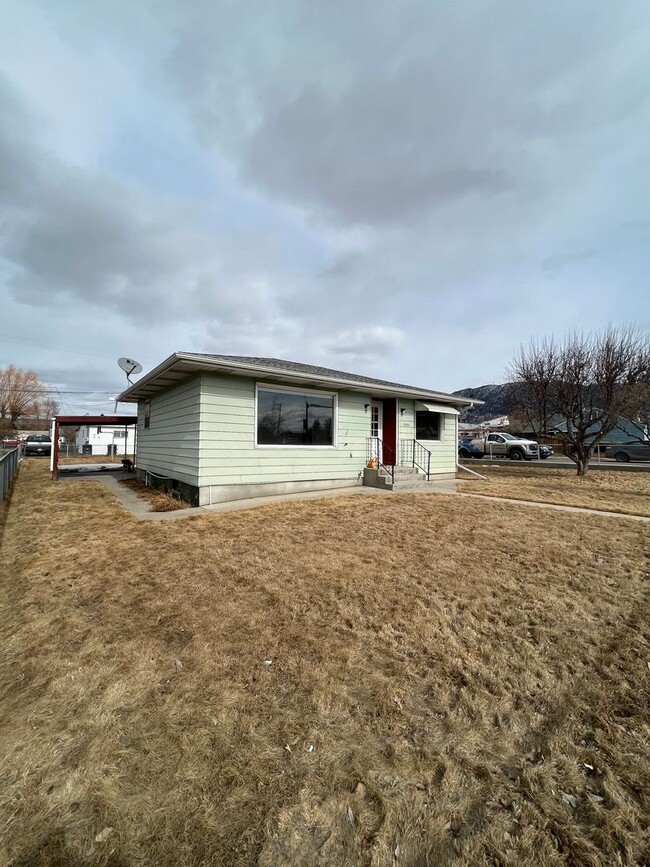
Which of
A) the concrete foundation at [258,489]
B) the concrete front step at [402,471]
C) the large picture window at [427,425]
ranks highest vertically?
the large picture window at [427,425]

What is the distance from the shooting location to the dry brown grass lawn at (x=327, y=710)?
1514 mm

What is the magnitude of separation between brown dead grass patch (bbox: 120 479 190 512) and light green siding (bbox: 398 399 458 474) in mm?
6936

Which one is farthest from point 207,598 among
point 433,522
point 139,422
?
point 139,422

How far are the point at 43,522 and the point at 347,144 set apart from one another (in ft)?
36.2

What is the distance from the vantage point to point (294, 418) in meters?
9.47

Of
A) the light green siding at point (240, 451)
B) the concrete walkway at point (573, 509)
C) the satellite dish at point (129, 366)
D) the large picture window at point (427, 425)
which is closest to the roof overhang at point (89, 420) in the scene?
the satellite dish at point (129, 366)

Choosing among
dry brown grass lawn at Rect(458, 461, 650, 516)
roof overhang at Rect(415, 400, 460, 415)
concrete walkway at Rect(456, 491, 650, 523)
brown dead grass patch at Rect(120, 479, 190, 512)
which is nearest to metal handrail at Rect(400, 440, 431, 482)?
roof overhang at Rect(415, 400, 460, 415)

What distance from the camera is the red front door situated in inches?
469

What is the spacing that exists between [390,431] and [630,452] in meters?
18.4

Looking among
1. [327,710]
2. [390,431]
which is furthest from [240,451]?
[327,710]

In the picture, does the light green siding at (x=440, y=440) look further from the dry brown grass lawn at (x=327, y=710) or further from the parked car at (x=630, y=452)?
the parked car at (x=630, y=452)

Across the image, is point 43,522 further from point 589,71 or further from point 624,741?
point 589,71

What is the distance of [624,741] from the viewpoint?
1.98 m

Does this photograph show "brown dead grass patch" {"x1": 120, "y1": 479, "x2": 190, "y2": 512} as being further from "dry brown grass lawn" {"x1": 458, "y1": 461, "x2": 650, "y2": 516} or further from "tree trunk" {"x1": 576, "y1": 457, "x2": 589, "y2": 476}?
"tree trunk" {"x1": 576, "y1": 457, "x2": 589, "y2": 476}
